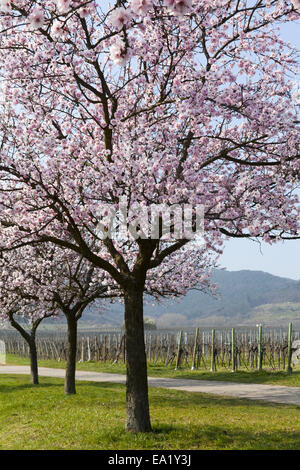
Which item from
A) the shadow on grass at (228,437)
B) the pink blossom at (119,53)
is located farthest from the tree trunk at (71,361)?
the pink blossom at (119,53)

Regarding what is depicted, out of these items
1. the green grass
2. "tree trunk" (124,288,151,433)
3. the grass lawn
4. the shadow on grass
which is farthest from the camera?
the green grass

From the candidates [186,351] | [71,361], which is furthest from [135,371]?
[186,351]

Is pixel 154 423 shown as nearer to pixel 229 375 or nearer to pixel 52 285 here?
pixel 52 285

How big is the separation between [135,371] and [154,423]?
56.3 inches

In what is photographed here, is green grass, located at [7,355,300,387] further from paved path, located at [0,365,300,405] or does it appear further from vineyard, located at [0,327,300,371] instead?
vineyard, located at [0,327,300,371]

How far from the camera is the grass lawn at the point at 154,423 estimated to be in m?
9.05

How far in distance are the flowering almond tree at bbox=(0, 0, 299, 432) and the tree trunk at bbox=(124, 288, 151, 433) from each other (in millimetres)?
18

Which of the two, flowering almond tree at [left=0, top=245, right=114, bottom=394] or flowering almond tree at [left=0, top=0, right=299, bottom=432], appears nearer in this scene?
flowering almond tree at [left=0, top=0, right=299, bottom=432]

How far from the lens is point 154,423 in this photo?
35.1 feet

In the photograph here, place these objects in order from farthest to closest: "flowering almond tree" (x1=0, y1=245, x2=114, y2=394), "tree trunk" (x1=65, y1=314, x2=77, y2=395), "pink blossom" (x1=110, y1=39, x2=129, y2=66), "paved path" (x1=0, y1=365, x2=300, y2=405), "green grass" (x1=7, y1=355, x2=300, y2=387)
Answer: "green grass" (x1=7, y1=355, x2=300, y2=387) < "tree trunk" (x1=65, y1=314, x2=77, y2=395) < "flowering almond tree" (x1=0, y1=245, x2=114, y2=394) < "paved path" (x1=0, y1=365, x2=300, y2=405) < "pink blossom" (x1=110, y1=39, x2=129, y2=66)

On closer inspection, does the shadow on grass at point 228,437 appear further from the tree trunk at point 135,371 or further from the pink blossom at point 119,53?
the pink blossom at point 119,53

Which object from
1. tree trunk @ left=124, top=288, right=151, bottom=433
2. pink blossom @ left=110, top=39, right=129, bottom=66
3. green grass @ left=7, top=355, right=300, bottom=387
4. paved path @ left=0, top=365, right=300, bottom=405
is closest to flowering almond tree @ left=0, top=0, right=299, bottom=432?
tree trunk @ left=124, top=288, right=151, bottom=433

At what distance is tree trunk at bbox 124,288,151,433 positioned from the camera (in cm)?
983

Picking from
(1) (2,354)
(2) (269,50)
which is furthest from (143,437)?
(1) (2,354)
